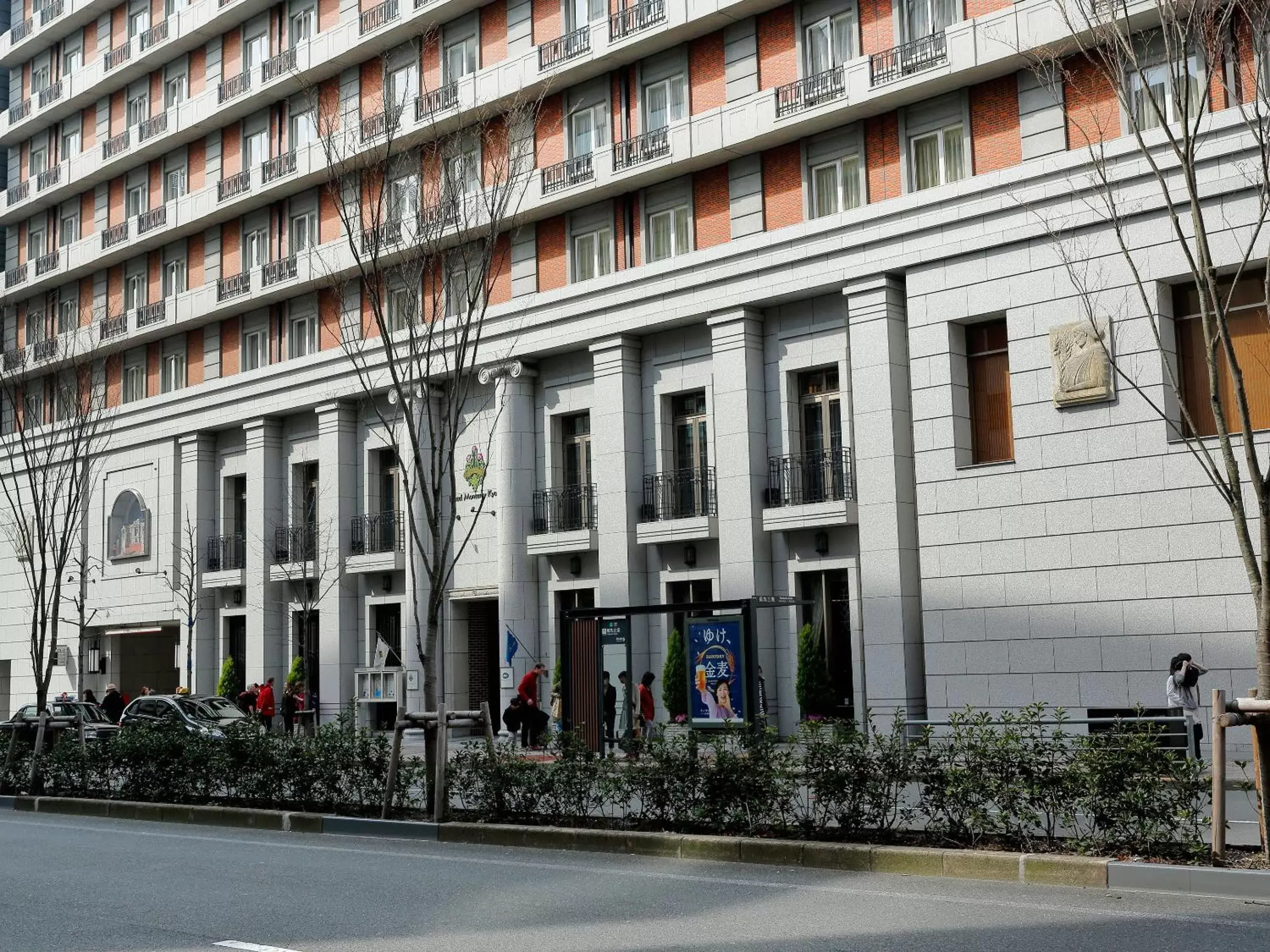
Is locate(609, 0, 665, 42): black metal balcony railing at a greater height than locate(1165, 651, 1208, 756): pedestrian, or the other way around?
locate(609, 0, 665, 42): black metal balcony railing

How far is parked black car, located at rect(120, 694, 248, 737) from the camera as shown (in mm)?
29469

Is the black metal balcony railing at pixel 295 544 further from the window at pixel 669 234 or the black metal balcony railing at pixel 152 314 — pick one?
the window at pixel 669 234

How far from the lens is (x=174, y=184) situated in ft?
133

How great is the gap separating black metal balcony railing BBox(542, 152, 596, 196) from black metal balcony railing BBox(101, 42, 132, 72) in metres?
18.1

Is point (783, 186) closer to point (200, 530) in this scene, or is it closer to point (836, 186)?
point (836, 186)

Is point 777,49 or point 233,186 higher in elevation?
point 233,186

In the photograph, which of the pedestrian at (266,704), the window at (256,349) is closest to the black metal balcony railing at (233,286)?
the window at (256,349)

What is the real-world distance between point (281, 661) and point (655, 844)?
86.2 ft

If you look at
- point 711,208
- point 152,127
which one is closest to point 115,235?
point 152,127

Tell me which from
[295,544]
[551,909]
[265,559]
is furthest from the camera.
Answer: [265,559]

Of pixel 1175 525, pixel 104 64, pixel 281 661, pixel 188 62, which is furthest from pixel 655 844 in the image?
pixel 104 64

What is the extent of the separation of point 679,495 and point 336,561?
10.6 m

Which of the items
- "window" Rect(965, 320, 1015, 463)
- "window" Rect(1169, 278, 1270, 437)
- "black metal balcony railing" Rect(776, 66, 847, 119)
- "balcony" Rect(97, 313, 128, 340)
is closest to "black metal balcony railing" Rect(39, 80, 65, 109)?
"balcony" Rect(97, 313, 128, 340)

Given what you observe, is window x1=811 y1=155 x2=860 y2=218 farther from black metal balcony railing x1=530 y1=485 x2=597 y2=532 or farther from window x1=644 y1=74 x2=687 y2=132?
black metal balcony railing x1=530 y1=485 x2=597 y2=532
